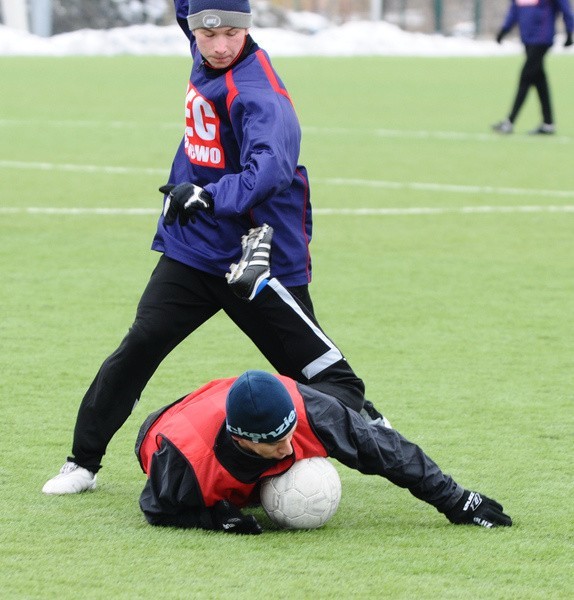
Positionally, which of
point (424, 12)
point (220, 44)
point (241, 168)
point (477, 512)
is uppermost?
point (220, 44)

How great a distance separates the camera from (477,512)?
4.89 metres

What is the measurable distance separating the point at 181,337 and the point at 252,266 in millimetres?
581

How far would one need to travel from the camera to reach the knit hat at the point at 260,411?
4.56 metres

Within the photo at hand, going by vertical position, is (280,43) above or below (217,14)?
below

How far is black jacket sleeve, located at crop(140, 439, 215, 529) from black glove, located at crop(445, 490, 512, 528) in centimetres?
86

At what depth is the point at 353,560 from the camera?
452cm

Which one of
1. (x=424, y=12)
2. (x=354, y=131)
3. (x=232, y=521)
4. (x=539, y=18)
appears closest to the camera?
(x=232, y=521)

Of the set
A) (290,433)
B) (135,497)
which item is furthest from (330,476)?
(135,497)

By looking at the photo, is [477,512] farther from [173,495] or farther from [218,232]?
[218,232]

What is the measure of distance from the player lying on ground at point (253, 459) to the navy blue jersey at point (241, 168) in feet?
0.68

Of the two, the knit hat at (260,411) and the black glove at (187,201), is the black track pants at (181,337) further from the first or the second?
the knit hat at (260,411)

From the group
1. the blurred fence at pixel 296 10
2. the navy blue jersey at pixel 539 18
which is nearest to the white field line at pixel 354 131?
the navy blue jersey at pixel 539 18

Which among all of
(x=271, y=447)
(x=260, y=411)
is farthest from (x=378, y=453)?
(x=260, y=411)

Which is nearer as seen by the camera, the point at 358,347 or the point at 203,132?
the point at 203,132
